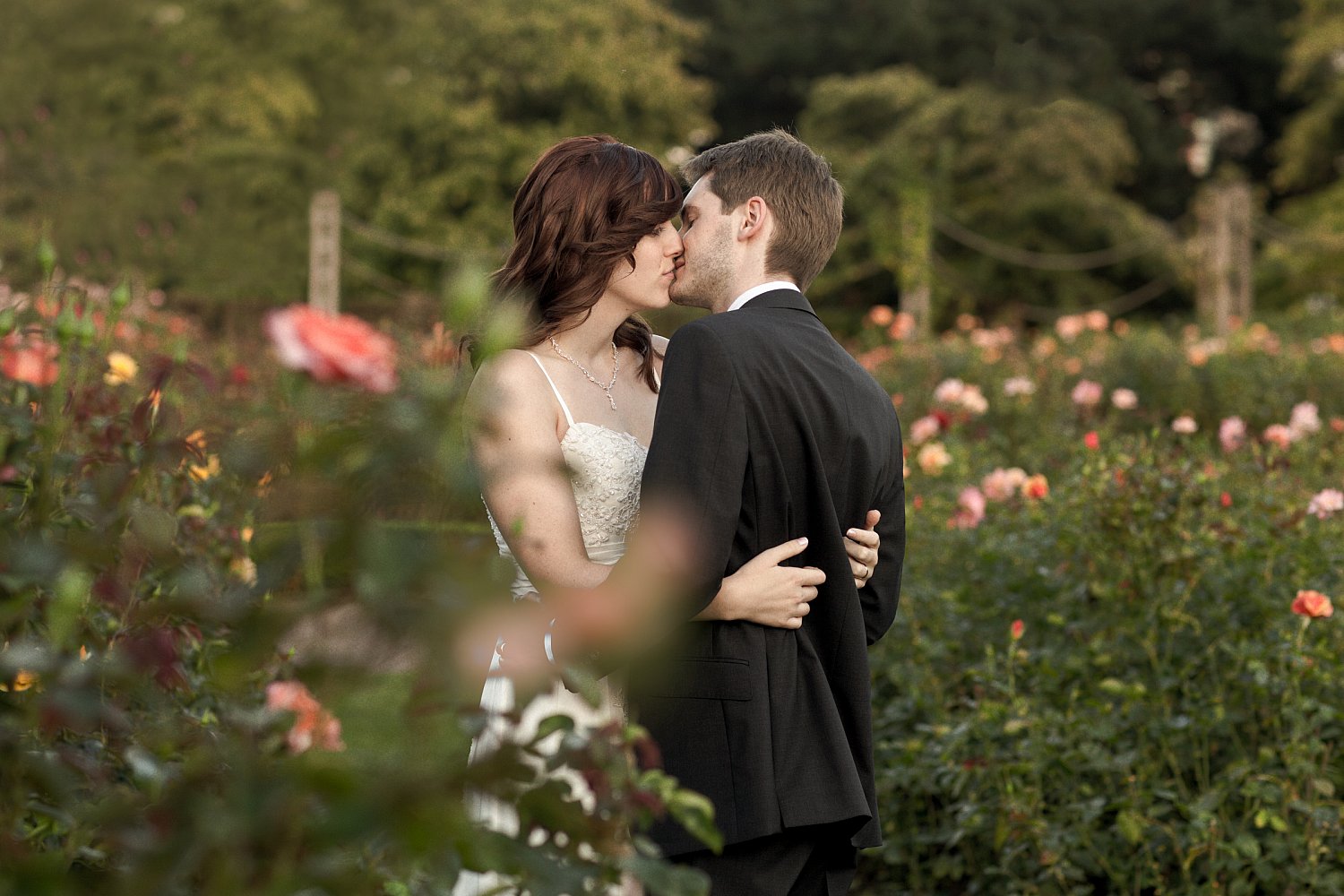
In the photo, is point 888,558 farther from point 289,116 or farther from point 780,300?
point 289,116

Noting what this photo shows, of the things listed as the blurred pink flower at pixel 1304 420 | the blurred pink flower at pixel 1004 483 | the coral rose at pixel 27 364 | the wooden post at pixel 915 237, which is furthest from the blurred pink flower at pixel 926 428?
the wooden post at pixel 915 237

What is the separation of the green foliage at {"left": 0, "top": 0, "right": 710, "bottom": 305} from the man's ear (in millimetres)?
11552

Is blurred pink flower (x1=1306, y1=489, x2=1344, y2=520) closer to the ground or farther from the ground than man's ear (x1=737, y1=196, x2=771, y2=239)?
closer to the ground

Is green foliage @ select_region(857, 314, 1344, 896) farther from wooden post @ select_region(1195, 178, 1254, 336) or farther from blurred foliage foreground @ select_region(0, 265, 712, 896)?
wooden post @ select_region(1195, 178, 1254, 336)

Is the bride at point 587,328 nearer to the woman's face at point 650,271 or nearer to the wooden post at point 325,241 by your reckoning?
the woman's face at point 650,271

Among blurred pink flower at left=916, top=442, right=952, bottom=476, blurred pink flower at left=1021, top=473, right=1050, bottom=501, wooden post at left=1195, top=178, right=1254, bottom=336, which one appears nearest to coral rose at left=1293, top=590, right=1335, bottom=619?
blurred pink flower at left=1021, top=473, right=1050, bottom=501

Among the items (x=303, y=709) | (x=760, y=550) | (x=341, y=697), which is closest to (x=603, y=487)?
(x=760, y=550)

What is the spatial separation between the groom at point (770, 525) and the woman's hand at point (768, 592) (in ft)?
0.11

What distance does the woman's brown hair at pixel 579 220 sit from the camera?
7.73 ft

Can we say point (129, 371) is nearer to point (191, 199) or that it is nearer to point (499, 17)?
point (191, 199)

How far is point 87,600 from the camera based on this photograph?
1770 millimetres

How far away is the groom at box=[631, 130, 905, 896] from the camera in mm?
1900

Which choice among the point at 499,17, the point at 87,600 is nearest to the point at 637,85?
the point at 499,17

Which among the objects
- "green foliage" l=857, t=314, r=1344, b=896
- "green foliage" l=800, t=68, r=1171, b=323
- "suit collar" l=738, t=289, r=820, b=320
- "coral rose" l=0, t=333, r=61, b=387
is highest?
"green foliage" l=800, t=68, r=1171, b=323
